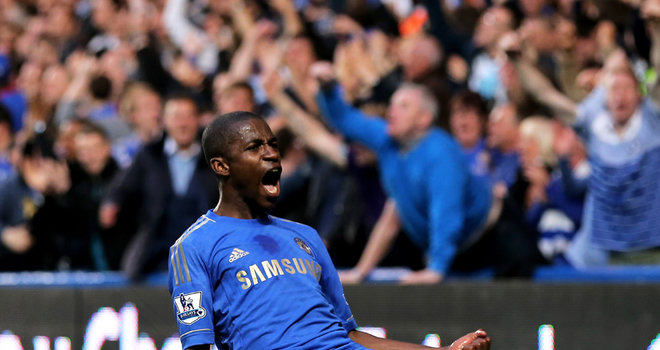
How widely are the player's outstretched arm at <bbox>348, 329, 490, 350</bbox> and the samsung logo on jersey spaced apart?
31 centimetres

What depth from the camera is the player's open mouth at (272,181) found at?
3686mm

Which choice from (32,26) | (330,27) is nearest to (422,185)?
(330,27)

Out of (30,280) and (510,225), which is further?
(30,280)

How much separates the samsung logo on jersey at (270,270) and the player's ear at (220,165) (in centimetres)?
37

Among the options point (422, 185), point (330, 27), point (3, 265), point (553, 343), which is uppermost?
point (330, 27)

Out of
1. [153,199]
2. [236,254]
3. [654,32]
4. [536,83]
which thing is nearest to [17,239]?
[153,199]

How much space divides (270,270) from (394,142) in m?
3.10

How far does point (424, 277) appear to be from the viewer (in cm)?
Result: 652

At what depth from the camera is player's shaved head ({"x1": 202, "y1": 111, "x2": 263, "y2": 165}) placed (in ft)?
12.2

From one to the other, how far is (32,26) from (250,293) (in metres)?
8.64

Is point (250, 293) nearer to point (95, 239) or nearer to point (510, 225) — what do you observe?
point (510, 225)

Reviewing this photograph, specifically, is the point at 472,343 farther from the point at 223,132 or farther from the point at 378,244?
the point at 378,244

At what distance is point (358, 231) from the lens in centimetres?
688

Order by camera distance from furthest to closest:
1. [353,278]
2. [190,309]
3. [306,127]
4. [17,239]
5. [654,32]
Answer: [17,239]
[306,127]
[353,278]
[654,32]
[190,309]
